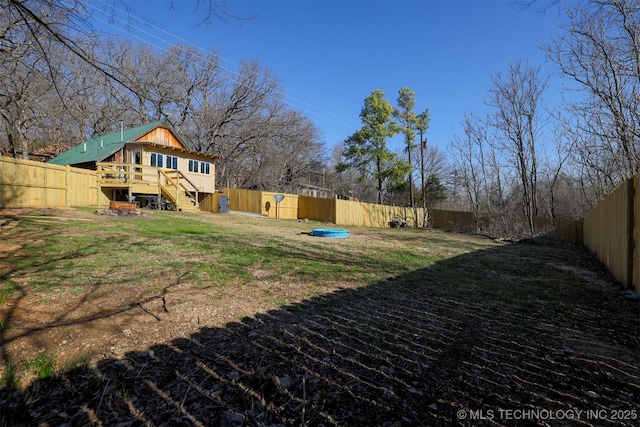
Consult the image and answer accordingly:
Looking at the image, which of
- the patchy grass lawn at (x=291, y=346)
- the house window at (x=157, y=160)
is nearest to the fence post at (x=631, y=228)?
the patchy grass lawn at (x=291, y=346)

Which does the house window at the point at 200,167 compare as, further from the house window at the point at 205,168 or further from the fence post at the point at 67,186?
the fence post at the point at 67,186

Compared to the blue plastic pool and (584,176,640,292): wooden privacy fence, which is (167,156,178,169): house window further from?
(584,176,640,292): wooden privacy fence

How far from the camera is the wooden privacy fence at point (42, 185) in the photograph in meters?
10.5

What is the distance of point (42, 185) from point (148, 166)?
6091 mm

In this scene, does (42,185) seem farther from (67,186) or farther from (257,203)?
(257,203)

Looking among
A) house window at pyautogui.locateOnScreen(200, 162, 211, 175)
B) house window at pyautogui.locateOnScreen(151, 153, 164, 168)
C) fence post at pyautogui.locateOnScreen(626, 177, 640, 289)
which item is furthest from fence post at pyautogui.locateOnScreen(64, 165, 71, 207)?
fence post at pyautogui.locateOnScreen(626, 177, 640, 289)

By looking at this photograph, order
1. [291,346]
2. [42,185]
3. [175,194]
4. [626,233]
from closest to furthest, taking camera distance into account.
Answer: [291,346], [626,233], [42,185], [175,194]

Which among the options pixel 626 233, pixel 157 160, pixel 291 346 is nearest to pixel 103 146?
pixel 157 160

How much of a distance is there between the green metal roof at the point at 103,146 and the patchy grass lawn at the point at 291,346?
53.0 feet

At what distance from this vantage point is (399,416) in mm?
1975

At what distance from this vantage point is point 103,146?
21000 mm

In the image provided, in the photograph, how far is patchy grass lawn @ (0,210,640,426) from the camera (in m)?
2.04

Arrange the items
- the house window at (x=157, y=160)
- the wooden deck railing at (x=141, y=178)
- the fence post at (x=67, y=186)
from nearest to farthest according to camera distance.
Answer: the fence post at (x=67, y=186) < the wooden deck railing at (x=141, y=178) < the house window at (x=157, y=160)

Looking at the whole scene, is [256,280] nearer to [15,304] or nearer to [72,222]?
[15,304]
